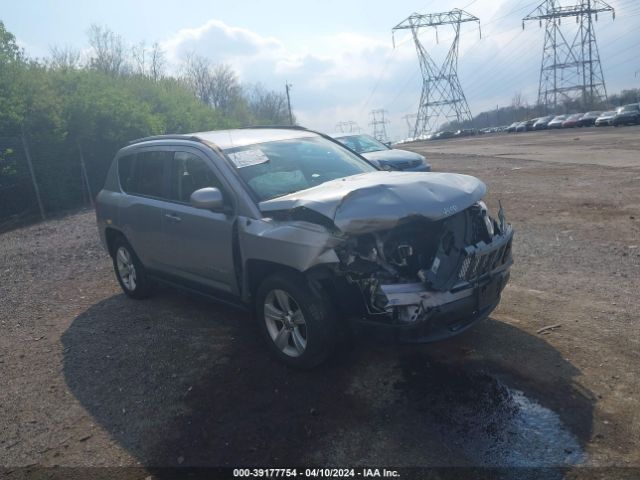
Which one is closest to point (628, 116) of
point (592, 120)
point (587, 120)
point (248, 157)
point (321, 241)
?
point (592, 120)

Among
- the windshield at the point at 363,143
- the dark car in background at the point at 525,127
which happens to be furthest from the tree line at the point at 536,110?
the windshield at the point at 363,143

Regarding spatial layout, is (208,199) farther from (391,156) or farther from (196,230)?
(391,156)

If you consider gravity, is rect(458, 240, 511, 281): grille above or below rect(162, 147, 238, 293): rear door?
below

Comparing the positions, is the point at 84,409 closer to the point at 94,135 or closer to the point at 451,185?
the point at 451,185

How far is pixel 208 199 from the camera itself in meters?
4.50

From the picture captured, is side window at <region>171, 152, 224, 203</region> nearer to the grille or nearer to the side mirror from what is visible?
the side mirror

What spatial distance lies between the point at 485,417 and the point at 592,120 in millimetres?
57622

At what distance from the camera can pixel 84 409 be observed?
4137 mm

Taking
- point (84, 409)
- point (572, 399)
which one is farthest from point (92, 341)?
point (572, 399)

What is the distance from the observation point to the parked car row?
43.2 m

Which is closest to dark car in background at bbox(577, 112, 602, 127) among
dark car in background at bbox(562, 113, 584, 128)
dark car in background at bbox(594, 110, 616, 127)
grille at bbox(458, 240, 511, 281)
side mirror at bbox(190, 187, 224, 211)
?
dark car in background at bbox(562, 113, 584, 128)

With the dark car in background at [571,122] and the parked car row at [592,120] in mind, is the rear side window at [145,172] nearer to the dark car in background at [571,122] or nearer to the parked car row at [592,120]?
the parked car row at [592,120]

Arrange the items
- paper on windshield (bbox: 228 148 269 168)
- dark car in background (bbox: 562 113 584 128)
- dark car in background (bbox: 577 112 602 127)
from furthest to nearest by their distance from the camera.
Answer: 1. dark car in background (bbox: 562 113 584 128)
2. dark car in background (bbox: 577 112 602 127)
3. paper on windshield (bbox: 228 148 269 168)

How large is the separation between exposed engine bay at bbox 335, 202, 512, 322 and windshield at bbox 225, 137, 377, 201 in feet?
3.55
